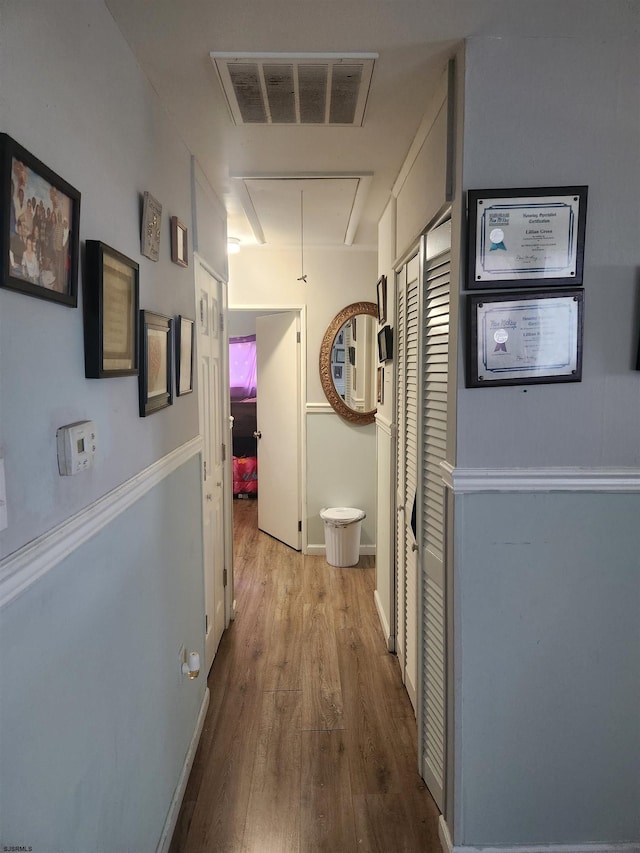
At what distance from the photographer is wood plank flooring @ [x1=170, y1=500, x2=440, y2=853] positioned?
1678mm

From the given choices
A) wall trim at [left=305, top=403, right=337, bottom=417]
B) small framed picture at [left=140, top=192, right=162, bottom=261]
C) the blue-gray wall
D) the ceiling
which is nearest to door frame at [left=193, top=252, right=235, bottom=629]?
the ceiling

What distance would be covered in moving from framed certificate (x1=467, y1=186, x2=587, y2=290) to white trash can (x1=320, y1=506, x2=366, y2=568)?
2.72m

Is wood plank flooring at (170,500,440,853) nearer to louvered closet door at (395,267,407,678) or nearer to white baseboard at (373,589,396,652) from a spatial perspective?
white baseboard at (373,589,396,652)

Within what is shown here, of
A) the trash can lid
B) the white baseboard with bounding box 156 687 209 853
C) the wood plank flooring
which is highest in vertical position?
the trash can lid

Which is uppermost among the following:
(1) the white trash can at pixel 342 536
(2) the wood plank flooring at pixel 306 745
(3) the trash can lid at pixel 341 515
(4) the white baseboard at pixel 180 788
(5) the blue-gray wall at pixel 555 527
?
(5) the blue-gray wall at pixel 555 527

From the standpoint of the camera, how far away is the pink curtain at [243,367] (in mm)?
6781

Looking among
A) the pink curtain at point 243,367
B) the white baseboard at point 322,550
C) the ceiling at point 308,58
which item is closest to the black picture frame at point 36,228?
the ceiling at point 308,58

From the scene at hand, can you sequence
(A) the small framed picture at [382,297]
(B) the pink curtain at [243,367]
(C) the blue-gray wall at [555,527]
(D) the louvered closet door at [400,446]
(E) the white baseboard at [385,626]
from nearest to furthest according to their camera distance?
1. (C) the blue-gray wall at [555,527]
2. (D) the louvered closet door at [400,446]
3. (E) the white baseboard at [385,626]
4. (A) the small framed picture at [382,297]
5. (B) the pink curtain at [243,367]

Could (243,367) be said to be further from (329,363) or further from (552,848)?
(552,848)

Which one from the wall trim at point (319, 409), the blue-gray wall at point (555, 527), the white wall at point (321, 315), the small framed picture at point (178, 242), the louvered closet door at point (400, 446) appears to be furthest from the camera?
the wall trim at point (319, 409)

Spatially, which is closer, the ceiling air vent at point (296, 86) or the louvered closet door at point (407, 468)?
the ceiling air vent at point (296, 86)

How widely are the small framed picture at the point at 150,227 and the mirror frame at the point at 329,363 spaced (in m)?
2.48

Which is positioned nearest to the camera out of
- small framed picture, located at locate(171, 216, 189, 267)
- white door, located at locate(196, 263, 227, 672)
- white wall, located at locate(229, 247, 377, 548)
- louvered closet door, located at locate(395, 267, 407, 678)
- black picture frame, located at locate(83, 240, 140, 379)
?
black picture frame, located at locate(83, 240, 140, 379)

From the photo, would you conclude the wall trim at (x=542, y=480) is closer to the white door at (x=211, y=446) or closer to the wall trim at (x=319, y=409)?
the white door at (x=211, y=446)
